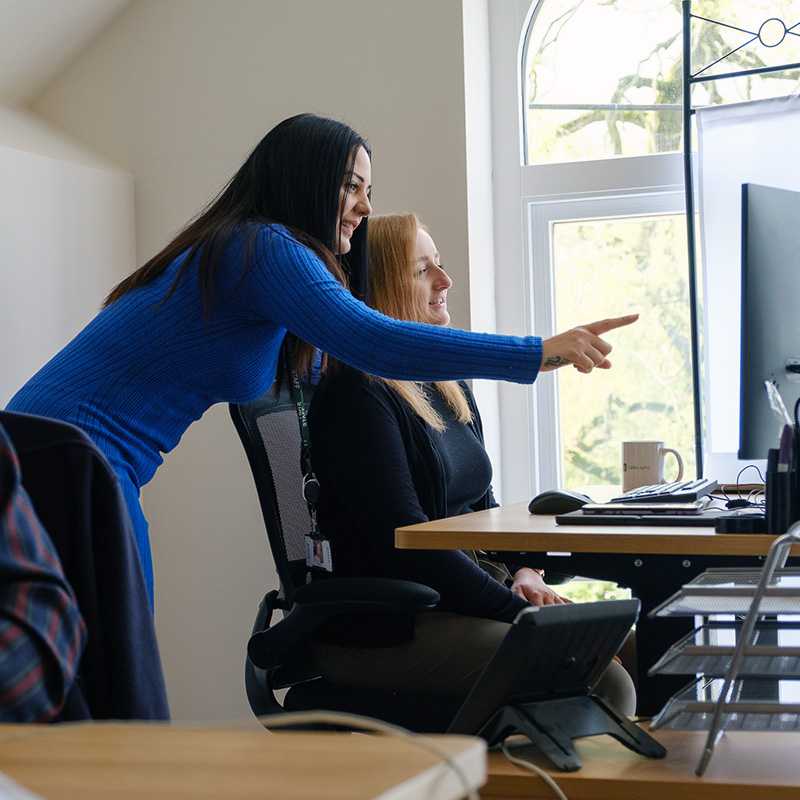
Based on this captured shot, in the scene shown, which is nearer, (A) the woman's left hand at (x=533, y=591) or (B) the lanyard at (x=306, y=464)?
(B) the lanyard at (x=306, y=464)

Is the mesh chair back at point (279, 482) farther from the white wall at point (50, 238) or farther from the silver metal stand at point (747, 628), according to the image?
the white wall at point (50, 238)

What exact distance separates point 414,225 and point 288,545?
2.53ft

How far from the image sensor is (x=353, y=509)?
192 cm

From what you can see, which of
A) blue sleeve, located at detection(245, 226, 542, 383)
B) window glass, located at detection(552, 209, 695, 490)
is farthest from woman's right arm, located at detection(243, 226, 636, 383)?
window glass, located at detection(552, 209, 695, 490)

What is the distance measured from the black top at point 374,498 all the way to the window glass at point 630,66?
1.43m

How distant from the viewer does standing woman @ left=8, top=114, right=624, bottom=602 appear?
1696mm

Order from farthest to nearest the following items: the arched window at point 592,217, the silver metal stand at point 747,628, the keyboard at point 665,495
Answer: the arched window at point 592,217
the keyboard at point 665,495
the silver metal stand at point 747,628

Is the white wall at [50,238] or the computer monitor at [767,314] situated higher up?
the white wall at [50,238]

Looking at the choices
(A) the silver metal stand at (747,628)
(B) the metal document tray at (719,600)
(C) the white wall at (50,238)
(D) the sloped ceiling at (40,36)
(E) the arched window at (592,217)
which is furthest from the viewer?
(E) the arched window at (592,217)

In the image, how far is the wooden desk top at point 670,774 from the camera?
1.23m

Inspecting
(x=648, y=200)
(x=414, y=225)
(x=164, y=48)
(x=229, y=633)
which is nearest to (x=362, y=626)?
(x=414, y=225)

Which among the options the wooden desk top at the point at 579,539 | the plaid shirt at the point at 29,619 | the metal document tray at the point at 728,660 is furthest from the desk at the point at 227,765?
the wooden desk top at the point at 579,539

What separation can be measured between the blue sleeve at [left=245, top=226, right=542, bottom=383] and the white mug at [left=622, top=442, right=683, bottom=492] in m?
0.68

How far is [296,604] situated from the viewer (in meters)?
1.78
